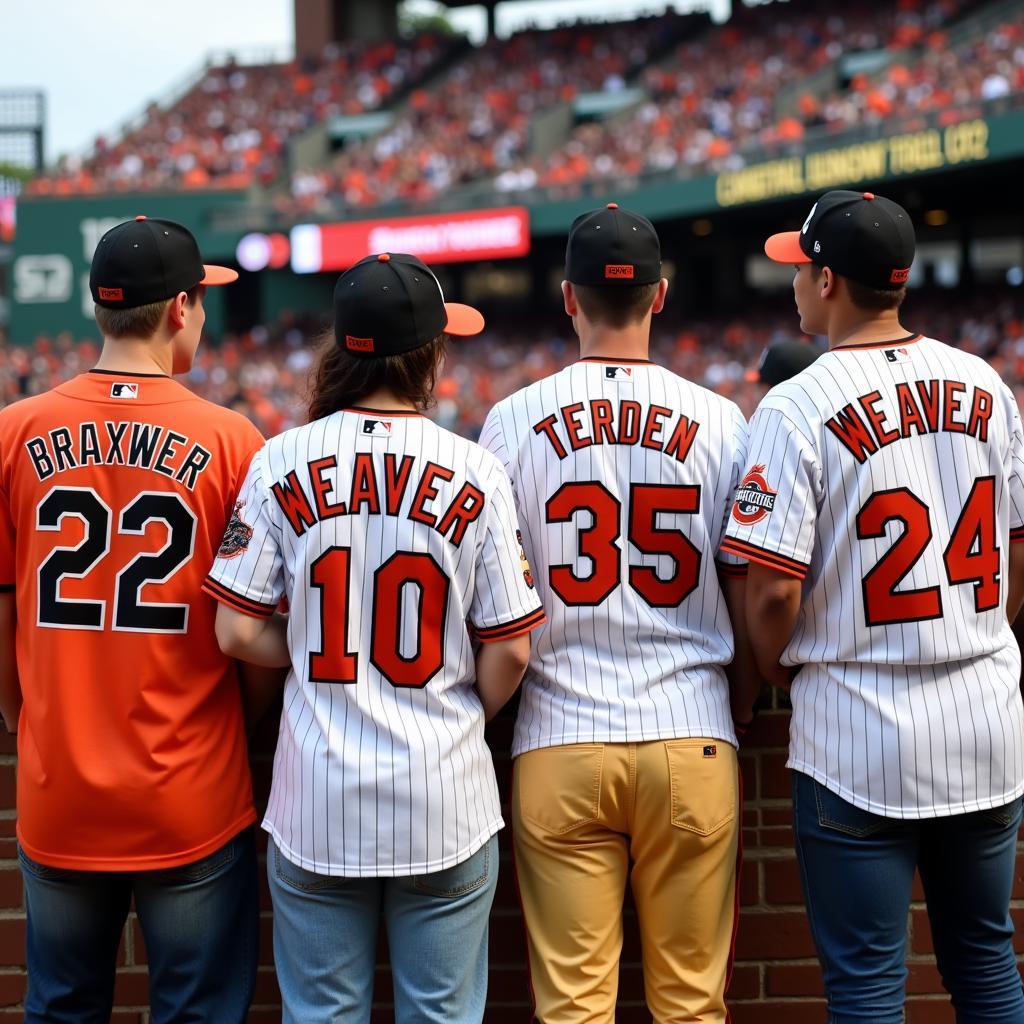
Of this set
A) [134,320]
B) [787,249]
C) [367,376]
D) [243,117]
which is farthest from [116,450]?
[243,117]

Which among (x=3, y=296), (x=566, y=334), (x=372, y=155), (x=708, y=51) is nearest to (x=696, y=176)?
(x=566, y=334)

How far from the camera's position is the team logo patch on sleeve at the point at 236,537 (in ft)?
7.21

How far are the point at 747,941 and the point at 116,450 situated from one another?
169 centimetres

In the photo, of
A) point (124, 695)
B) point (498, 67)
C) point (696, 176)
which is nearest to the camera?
point (124, 695)

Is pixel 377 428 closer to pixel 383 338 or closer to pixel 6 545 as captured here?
pixel 383 338

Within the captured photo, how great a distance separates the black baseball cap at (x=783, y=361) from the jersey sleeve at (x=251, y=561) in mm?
2316

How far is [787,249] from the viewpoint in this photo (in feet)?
8.30

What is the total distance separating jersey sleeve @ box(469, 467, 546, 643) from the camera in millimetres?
2211

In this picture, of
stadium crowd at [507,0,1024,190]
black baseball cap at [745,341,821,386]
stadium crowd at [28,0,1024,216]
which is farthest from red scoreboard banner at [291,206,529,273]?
black baseball cap at [745,341,821,386]

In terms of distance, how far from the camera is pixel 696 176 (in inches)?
895

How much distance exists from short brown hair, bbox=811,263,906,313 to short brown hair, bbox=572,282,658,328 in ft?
1.26

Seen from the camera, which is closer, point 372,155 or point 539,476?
point 539,476

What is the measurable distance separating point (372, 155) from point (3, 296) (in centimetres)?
1199

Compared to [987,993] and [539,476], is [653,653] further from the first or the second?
[987,993]
